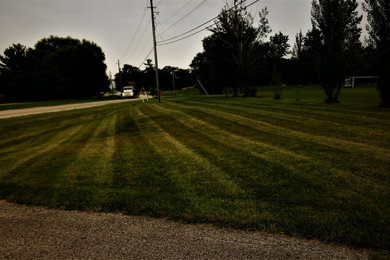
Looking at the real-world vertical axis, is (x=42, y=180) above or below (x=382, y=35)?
below

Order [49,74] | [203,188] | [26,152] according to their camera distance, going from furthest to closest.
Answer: [49,74] < [26,152] < [203,188]

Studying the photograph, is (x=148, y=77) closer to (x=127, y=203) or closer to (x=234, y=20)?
(x=234, y=20)

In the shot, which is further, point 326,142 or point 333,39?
point 333,39

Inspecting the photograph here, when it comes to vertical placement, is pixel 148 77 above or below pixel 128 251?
above

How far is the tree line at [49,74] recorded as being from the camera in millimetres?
44375

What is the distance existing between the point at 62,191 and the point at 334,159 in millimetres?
6114

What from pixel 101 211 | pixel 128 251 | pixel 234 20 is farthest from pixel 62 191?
pixel 234 20

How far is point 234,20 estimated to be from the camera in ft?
91.8

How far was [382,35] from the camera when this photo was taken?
12.4m

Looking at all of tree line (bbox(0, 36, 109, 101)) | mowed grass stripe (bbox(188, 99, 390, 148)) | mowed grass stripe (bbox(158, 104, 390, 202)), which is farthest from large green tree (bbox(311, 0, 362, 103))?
tree line (bbox(0, 36, 109, 101))

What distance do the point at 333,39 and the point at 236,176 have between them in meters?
15.2

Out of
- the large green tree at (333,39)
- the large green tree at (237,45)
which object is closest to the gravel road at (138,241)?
the large green tree at (333,39)

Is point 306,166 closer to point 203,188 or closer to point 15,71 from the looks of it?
point 203,188

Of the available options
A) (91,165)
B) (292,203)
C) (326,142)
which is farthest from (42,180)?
(326,142)
